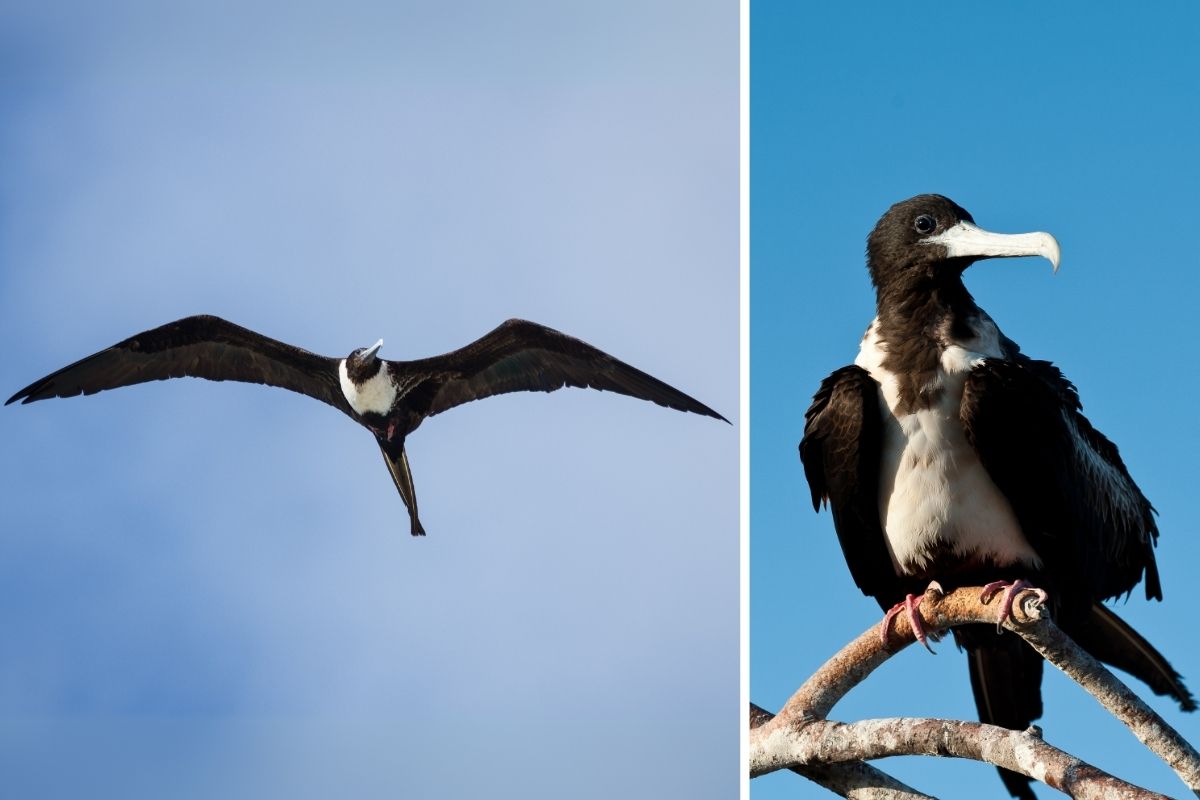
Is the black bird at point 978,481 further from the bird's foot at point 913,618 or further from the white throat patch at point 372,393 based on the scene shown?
the white throat patch at point 372,393

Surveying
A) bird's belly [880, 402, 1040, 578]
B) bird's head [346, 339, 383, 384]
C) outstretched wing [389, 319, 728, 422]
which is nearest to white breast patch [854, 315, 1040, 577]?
bird's belly [880, 402, 1040, 578]

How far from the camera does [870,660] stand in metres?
2.10

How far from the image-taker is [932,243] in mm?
2455

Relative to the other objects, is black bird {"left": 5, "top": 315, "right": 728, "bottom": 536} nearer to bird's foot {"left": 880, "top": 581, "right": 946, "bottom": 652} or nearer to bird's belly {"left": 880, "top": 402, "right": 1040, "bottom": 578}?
bird's belly {"left": 880, "top": 402, "right": 1040, "bottom": 578}

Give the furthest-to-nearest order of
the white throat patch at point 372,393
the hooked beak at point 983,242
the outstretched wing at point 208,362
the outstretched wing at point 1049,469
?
the white throat patch at point 372,393 < the outstretched wing at point 208,362 < the hooked beak at point 983,242 < the outstretched wing at point 1049,469

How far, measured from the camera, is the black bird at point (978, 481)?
7.36 feet

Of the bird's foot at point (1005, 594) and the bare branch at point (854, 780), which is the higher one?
the bird's foot at point (1005, 594)

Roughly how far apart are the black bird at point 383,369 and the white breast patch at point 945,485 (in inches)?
82.9

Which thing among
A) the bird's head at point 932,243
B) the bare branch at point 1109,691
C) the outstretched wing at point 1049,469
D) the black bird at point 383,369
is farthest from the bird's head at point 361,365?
the bare branch at point 1109,691

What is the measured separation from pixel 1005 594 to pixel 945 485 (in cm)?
30

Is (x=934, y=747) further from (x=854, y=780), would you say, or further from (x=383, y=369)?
(x=383, y=369)

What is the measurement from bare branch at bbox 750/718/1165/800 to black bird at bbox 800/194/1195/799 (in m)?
0.26

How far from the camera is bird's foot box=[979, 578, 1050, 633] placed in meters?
1.97

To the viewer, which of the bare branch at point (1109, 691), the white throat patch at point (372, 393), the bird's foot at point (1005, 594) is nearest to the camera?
the bare branch at point (1109, 691)
